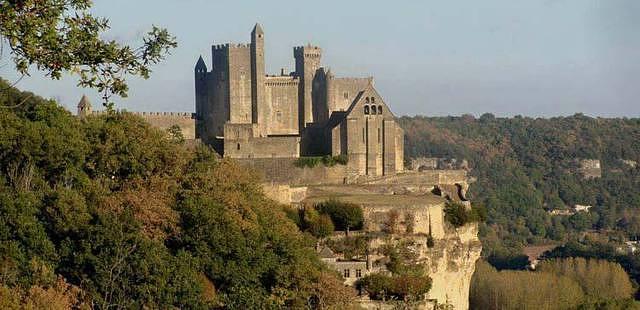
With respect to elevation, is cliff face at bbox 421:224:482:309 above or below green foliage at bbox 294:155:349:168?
below

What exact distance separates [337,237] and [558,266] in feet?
135

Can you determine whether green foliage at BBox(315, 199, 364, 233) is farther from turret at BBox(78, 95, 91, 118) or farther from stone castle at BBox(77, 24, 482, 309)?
turret at BBox(78, 95, 91, 118)

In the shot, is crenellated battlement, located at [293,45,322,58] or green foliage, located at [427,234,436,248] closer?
green foliage, located at [427,234,436,248]

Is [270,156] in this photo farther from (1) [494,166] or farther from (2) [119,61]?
(1) [494,166]

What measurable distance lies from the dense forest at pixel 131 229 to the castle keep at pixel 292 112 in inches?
443

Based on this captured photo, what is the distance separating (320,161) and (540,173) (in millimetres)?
95243

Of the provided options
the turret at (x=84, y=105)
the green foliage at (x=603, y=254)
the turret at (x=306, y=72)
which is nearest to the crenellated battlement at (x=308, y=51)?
the turret at (x=306, y=72)

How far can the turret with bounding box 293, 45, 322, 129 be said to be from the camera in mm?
56938

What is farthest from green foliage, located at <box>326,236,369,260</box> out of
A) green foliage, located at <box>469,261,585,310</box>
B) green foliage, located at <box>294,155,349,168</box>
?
green foliage, located at <box>469,261,585,310</box>

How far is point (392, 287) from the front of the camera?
39.2 metres

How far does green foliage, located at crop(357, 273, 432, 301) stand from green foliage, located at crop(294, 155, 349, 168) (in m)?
11.9

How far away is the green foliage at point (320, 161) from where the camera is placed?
5147 cm

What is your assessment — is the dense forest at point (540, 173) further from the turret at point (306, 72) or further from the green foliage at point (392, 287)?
the green foliage at point (392, 287)

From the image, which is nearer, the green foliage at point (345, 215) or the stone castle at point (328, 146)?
the green foliage at point (345, 215)
